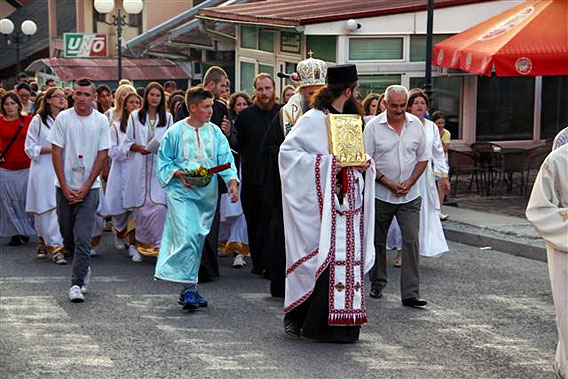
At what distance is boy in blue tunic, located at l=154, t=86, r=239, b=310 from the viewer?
10195 mm

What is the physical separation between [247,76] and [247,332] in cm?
1497

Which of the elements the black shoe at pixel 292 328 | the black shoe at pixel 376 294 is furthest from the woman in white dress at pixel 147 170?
the black shoe at pixel 292 328

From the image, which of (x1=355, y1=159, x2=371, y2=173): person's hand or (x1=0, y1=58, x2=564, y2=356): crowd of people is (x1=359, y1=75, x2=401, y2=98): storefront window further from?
(x1=355, y1=159, x2=371, y2=173): person's hand

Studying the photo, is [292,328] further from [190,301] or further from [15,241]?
[15,241]

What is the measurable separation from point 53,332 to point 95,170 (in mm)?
2018

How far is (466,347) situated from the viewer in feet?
29.0

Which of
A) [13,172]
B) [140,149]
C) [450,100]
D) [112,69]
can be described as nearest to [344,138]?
[140,149]

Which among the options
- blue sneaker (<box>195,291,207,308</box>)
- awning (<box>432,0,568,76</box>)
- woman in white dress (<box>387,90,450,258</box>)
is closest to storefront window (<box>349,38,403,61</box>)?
awning (<box>432,0,568,76</box>)

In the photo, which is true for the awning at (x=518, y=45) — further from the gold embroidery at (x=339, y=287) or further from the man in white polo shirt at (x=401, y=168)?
→ the gold embroidery at (x=339, y=287)

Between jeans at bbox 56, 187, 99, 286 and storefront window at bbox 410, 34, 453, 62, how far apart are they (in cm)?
993

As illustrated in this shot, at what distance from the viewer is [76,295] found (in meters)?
10.4

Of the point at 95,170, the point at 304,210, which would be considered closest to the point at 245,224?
the point at 95,170

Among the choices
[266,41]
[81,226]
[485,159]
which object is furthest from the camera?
[266,41]

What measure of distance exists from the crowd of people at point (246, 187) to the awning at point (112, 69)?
59.9 ft
